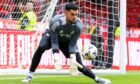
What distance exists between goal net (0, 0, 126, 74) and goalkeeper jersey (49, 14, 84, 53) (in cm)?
396

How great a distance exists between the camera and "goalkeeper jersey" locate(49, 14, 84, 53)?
9.75 meters

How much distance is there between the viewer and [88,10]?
15.4 m

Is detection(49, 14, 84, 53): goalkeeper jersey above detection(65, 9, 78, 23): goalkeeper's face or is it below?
below

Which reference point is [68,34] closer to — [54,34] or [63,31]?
[63,31]

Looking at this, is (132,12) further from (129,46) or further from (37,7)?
(37,7)

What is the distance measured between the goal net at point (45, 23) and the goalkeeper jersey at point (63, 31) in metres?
3.96

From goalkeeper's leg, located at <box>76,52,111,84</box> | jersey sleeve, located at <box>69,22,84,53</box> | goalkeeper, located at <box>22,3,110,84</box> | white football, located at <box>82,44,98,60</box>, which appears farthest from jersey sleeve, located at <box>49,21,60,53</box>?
white football, located at <box>82,44,98,60</box>

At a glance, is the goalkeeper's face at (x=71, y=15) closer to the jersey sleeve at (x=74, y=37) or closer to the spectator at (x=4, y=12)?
the jersey sleeve at (x=74, y=37)

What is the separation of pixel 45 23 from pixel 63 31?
4.02m

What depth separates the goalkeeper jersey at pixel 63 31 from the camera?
32.0 feet

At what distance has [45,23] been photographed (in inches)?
544

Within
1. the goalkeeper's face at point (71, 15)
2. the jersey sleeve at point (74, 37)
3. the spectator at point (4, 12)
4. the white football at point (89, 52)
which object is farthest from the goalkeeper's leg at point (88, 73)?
the spectator at point (4, 12)

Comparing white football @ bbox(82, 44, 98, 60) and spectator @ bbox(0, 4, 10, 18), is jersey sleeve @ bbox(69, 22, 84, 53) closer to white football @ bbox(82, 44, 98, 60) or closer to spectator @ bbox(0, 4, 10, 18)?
white football @ bbox(82, 44, 98, 60)

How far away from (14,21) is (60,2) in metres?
1.37
